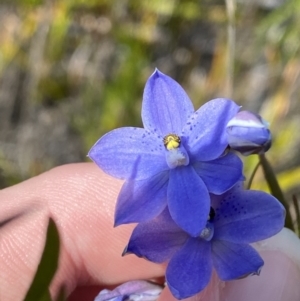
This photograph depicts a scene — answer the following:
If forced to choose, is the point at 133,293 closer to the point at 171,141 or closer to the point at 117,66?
the point at 171,141

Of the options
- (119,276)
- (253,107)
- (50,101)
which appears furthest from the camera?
(50,101)

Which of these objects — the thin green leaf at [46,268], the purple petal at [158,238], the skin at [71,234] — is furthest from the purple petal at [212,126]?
the skin at [71,234]

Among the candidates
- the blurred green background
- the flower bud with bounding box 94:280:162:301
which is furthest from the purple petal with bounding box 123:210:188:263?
the blurred green background

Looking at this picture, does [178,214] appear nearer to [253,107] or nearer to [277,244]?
[277,244]

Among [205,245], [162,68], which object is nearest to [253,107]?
[162,68]

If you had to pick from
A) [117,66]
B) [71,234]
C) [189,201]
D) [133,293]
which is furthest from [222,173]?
[117,66]

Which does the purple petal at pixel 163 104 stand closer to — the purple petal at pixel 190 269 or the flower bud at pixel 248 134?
the flower bud at pixel 248 134
